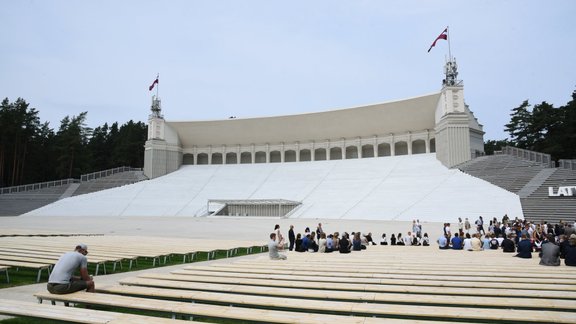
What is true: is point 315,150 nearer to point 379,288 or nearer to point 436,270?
point 436,270

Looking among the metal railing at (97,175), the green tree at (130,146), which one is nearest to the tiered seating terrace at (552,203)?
the metal railing at (97,175)

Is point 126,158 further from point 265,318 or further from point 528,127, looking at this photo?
point 265,318

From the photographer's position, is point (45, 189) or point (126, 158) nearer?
point (45, 189)

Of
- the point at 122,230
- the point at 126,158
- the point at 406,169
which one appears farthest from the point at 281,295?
the point at 126,158

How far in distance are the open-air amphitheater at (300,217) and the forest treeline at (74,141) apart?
9.28m

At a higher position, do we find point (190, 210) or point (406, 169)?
point (406, 169)

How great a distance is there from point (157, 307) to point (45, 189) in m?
47.7

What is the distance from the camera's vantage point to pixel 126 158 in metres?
65.1

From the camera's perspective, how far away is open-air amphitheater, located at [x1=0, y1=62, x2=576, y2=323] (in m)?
4.17

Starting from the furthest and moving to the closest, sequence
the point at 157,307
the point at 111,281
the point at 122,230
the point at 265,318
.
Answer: the point at 122,230, the point at 111,281, the point at 157,307, the point at 265,318

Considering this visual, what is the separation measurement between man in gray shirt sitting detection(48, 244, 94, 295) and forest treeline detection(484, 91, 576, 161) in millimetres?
46744

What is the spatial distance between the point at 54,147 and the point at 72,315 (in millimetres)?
60829

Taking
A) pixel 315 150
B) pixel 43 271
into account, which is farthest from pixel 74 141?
pixel 43 271

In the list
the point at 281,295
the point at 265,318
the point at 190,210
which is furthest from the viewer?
the point at 190,210
